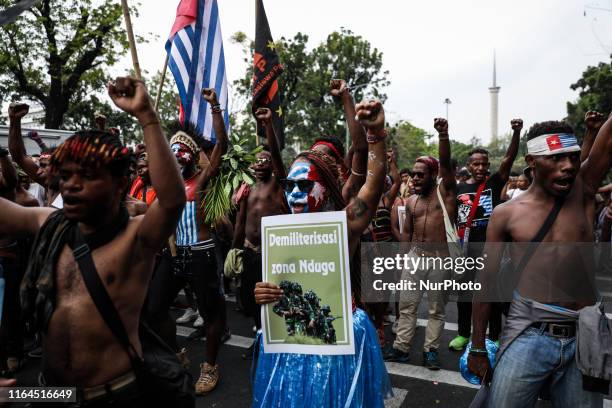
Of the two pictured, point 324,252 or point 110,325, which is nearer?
point 110,325

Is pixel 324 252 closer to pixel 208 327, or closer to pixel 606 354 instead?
pixel 606 354

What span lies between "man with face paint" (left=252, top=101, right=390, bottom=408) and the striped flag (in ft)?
11.1

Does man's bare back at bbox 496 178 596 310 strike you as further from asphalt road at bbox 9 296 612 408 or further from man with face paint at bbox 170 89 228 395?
man with face paint at bbox 170 89 228 395

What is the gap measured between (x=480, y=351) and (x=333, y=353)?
36.5 inches

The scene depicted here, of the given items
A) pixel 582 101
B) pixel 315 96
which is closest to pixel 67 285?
pixel 582 101

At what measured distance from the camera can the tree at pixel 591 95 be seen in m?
19.2

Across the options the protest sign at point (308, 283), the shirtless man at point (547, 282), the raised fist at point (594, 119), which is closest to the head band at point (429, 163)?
the raised fist at point (594, 119)

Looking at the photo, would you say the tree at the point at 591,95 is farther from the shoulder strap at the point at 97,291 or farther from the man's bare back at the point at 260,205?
the shoulder strap at the point at 97,291

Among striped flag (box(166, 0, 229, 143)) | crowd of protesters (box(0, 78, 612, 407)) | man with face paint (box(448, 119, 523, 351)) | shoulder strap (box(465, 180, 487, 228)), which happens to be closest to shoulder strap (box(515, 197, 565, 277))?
crowd of protesters (box(0, 78, 612, 407))

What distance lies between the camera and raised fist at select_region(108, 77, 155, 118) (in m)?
1.53

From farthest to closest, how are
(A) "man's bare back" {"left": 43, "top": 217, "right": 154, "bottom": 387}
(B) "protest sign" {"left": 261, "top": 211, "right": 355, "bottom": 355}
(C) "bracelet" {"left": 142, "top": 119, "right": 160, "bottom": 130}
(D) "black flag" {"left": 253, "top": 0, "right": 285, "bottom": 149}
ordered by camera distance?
(D) "black flag" {"left": 253, "top": 0, "right": 285, "bottom": 149}, (B) "protest sign" {"left": 261, "top": 211, "right": 355, "bottom": 355}, (A) "man's bare back" {"left": 43, "top": 217, "right": 154, "bottom": 387}, (C) "bracelet" {"left": 142, "top": 119, "right": 160, "bottom": 130}

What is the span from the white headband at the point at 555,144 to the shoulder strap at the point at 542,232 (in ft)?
0.86

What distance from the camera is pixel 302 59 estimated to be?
28781 mm

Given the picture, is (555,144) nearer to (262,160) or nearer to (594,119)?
(594,119)
